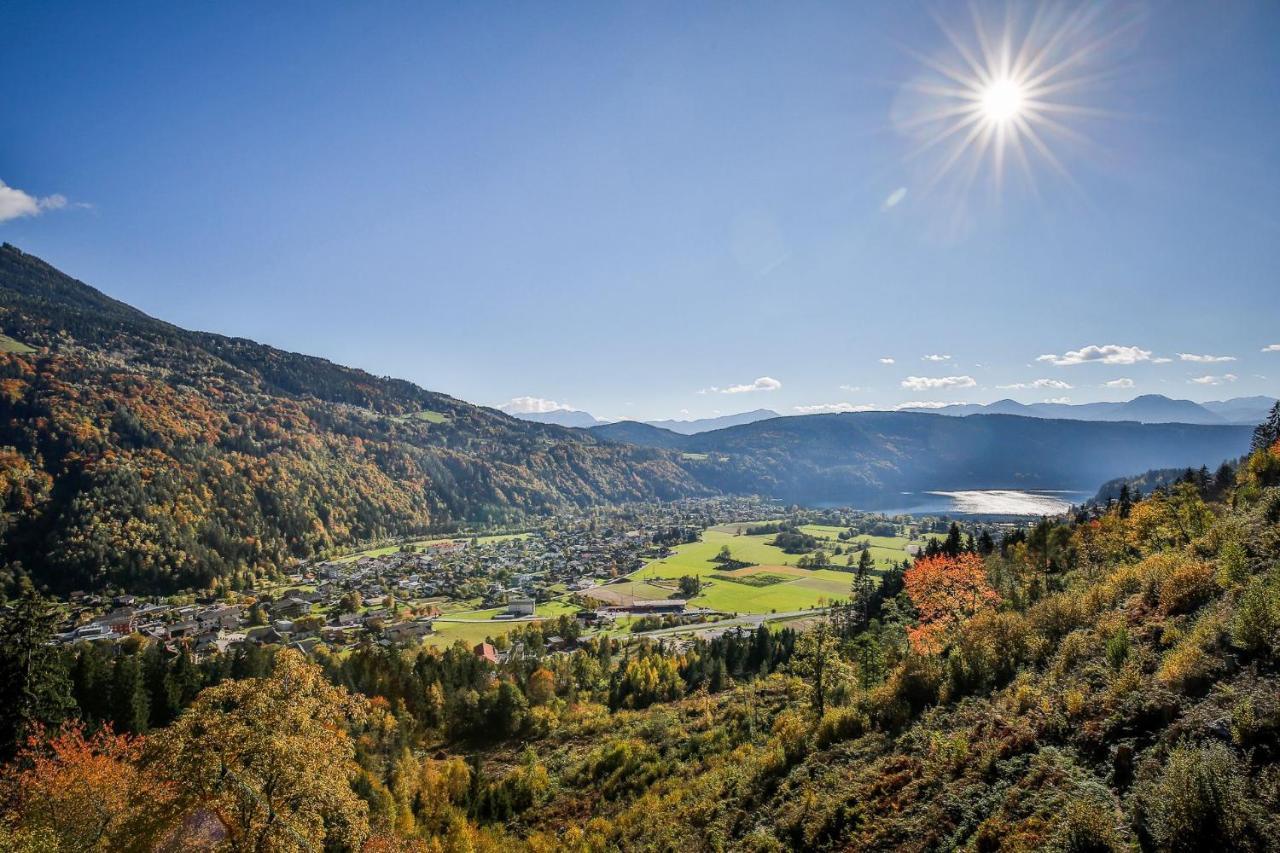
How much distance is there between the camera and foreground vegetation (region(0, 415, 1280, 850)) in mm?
9898

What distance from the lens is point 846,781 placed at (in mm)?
16141

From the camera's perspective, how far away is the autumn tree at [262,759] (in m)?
12.8

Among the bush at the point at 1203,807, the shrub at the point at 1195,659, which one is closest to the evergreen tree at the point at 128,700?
the bush at the point at 1203,807

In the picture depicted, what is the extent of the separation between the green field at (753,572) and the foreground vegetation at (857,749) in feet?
195

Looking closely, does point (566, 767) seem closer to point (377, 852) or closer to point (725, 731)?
point (725, 731)

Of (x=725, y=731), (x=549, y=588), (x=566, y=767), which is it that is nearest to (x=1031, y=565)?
(x=725, y=731)

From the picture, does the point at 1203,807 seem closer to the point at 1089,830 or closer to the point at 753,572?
the point at 1089,830

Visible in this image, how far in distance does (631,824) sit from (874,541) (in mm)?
151311

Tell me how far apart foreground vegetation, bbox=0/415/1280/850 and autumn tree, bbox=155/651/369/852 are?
0.06 metres

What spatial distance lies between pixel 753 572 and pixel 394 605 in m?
71.8

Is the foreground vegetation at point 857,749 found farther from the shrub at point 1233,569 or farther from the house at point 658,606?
the house at point 658,606

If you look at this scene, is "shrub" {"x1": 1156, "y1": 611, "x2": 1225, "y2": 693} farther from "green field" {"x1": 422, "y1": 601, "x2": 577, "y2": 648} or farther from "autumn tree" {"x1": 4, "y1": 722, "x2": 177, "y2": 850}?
"green field" {"x1": 422, "y1": 601, "x2": 577, "y2": 648}

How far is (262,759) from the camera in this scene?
43.4ft

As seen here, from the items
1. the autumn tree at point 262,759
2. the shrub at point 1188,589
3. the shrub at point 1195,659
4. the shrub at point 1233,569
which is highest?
the shrub at point 1233,569
